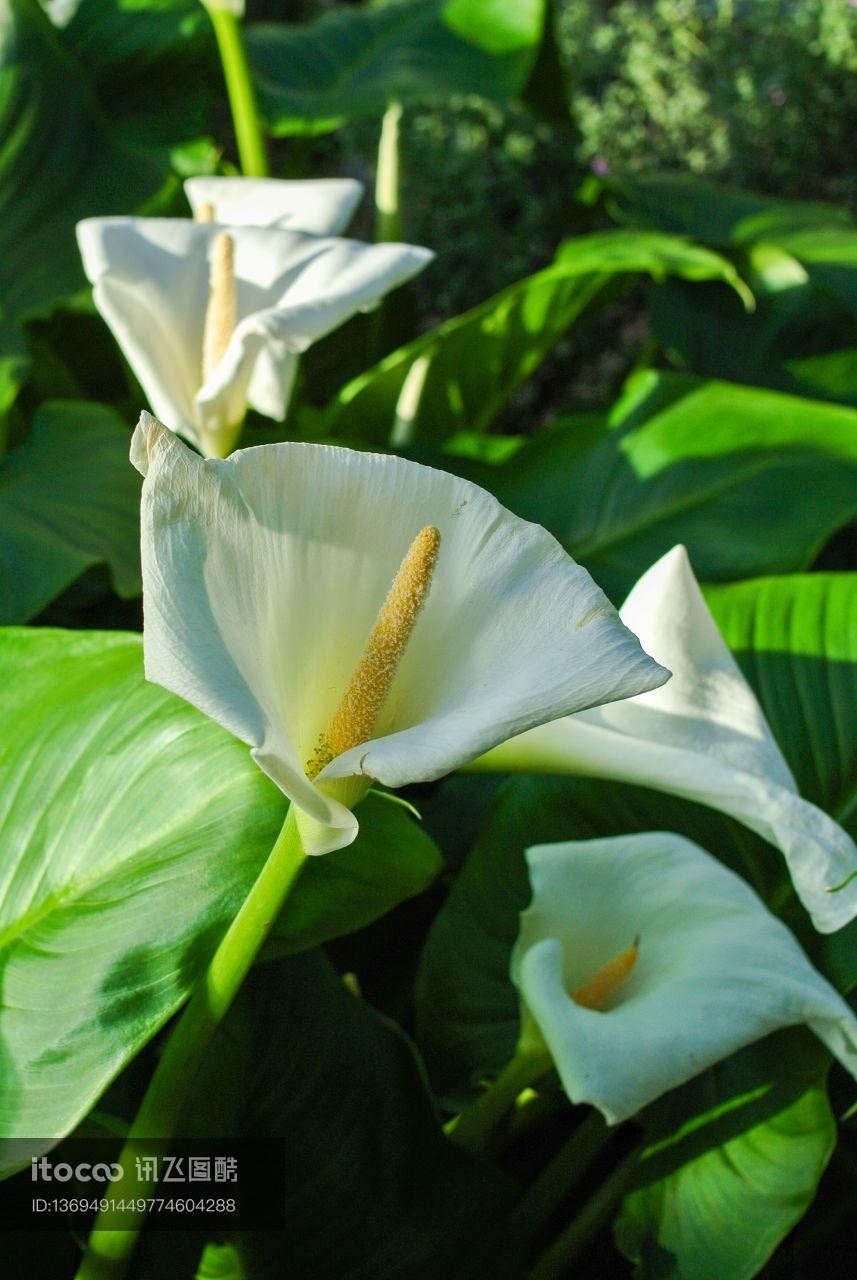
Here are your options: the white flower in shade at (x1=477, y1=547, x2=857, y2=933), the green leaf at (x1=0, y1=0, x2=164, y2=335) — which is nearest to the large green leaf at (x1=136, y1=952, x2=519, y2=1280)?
the white flower in shade at (x1=477, y1=547, x2=857, y2=933)

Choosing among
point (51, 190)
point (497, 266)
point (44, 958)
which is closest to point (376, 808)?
point (44, 958)

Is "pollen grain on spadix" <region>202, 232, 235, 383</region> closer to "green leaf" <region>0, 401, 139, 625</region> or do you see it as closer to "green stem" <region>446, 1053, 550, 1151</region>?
"green leaf" <region>0, 401, 139, 625</region>

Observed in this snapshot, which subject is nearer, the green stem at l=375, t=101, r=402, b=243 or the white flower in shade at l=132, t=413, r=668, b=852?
the white flower in shade at l=132, t=413, r=668, b=852

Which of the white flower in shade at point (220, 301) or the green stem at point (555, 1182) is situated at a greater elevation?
the white flower in shade at point (220, 301)

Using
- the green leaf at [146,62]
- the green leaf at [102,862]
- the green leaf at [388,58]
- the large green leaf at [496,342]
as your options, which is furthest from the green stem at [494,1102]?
the green leaf at [146,62]

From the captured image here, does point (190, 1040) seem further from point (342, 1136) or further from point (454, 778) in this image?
point (454, 778)

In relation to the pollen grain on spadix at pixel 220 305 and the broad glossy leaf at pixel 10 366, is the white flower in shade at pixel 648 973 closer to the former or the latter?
the pollen grain on spadix at pixel 220 305

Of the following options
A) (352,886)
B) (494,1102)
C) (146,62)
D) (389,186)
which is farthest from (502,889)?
(146,62)
